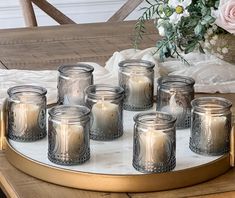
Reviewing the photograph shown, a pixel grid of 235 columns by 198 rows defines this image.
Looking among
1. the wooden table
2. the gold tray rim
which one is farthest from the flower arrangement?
the gold tray rim

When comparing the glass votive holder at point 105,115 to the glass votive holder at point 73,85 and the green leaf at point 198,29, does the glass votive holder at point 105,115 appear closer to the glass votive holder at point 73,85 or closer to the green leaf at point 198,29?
the glass votive holder at point 73,85

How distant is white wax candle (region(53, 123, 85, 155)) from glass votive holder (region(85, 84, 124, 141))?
0.37 ft

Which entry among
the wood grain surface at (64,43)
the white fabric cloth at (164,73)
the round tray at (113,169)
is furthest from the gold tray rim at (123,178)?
the wood grain surface at (64,43)

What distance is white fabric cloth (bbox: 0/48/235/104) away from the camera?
1744 mm

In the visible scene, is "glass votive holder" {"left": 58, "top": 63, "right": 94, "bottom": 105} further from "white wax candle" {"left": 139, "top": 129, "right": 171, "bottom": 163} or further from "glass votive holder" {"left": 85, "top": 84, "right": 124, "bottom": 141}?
"white wax candle" {"left": 139, "top": 129, "right": 171, "bottom": 163}

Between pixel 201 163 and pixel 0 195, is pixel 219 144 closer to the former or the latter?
pixel 201 163

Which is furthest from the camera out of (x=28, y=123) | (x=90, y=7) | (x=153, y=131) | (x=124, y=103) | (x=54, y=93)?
(x=90, y=7)

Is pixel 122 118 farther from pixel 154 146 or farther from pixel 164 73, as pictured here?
pixel 164 73

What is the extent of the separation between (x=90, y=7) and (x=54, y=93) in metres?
2.12

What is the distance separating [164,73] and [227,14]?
0.24 metres

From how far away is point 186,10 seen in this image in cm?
170

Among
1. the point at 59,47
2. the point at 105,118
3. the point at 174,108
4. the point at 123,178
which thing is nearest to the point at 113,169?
the point at 123,178

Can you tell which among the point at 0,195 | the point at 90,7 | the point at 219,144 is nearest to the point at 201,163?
the point at 219,144

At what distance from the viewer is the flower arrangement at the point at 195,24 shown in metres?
1.67
